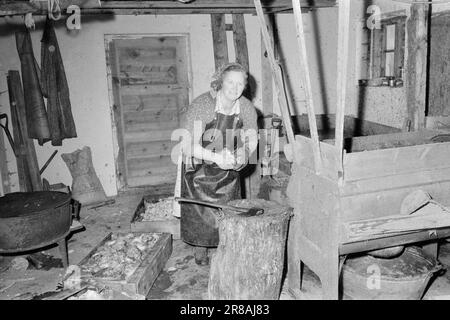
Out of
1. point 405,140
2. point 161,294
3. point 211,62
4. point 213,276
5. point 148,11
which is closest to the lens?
point 213,276

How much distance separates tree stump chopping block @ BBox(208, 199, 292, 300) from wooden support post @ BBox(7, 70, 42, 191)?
4.55 m

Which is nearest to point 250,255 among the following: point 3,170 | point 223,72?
point 223,72

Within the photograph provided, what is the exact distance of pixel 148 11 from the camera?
21.5 feet

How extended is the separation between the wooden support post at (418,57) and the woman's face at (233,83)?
275cm

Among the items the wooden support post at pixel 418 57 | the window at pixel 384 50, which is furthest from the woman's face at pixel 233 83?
the window at pixel 384 50

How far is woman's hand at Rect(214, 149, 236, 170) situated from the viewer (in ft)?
12.8

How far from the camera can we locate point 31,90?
6.30 metres

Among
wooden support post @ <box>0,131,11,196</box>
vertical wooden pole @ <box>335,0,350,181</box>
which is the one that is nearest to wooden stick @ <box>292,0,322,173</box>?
vertical wooden pole @ <box>335,0,350,181</box>

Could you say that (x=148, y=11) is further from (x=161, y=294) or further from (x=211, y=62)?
(x=161, y=294)

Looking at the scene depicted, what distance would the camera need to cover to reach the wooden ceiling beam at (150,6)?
466cm

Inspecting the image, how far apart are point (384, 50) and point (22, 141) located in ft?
22.0

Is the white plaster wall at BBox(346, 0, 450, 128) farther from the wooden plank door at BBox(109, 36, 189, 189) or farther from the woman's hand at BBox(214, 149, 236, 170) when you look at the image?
the woman's hand at BBox(214, 149, 236, 170)
